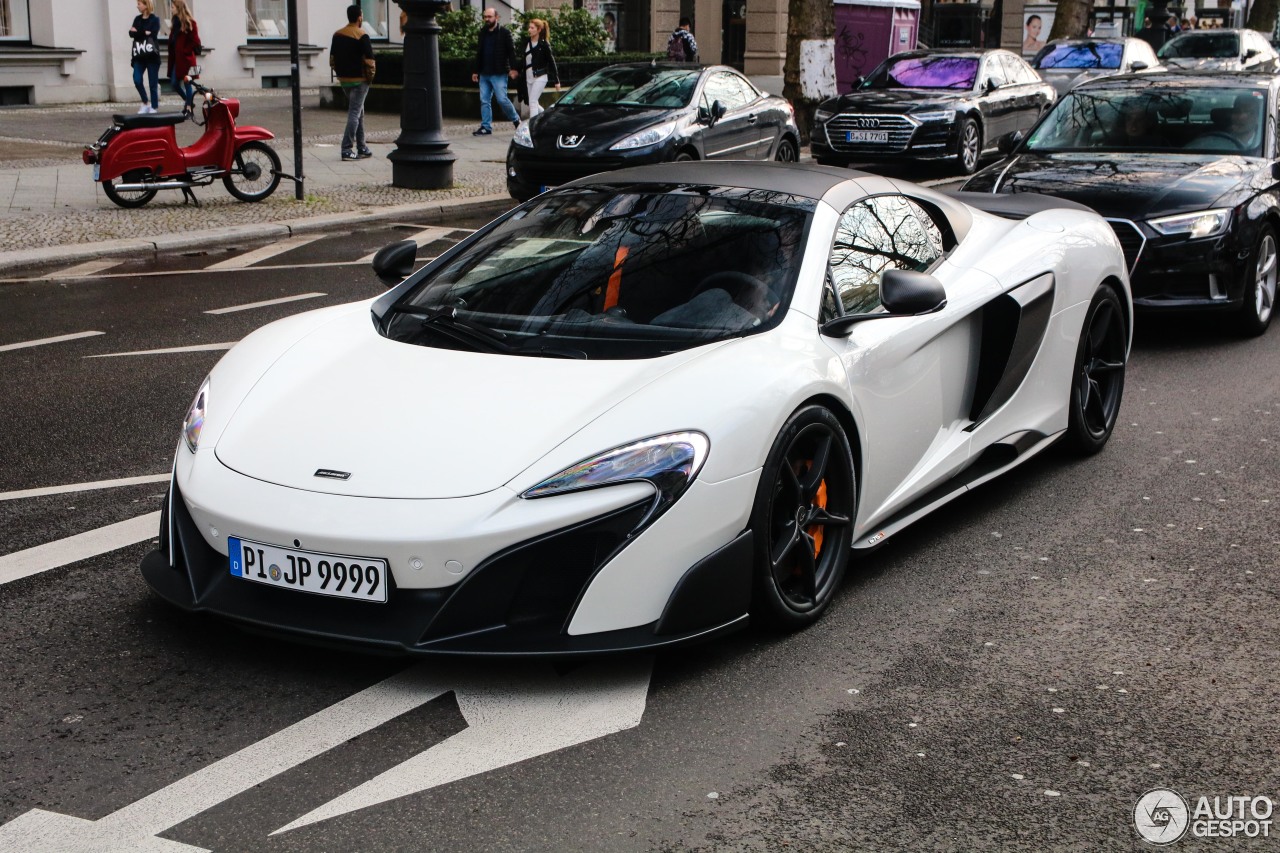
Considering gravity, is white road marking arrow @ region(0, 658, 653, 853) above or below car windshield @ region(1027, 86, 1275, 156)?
below

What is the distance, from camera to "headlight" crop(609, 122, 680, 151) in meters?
15.2

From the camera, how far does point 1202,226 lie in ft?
27.7

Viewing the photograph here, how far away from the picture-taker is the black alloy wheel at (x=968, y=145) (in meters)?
18.9

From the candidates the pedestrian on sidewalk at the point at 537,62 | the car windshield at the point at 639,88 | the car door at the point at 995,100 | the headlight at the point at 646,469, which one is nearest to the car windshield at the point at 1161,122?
the headlight at the point at 646,469

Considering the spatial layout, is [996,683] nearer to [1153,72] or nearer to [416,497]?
[416,497]

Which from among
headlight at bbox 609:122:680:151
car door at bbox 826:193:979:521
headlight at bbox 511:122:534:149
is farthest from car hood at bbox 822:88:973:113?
car door at bbox 826:193:979:521

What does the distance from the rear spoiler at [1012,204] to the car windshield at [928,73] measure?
13.8 meters

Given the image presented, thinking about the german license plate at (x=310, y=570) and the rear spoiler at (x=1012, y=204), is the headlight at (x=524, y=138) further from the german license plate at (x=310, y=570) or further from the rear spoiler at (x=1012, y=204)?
the german license plate at (x=310, y=570)

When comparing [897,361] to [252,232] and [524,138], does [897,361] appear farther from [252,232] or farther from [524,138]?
[524,138]

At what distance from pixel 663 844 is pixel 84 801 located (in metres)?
1.29

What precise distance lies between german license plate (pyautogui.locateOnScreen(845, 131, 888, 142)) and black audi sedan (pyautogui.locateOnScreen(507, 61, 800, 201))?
5.23 feet

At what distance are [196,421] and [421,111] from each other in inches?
481

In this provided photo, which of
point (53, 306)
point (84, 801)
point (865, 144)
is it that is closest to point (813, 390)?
point (84, 801)

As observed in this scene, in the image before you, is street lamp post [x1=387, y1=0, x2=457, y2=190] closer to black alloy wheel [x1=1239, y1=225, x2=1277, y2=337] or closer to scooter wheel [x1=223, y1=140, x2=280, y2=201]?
scooter wheel [x1=223, y1=140, x2=280, y2=201]
